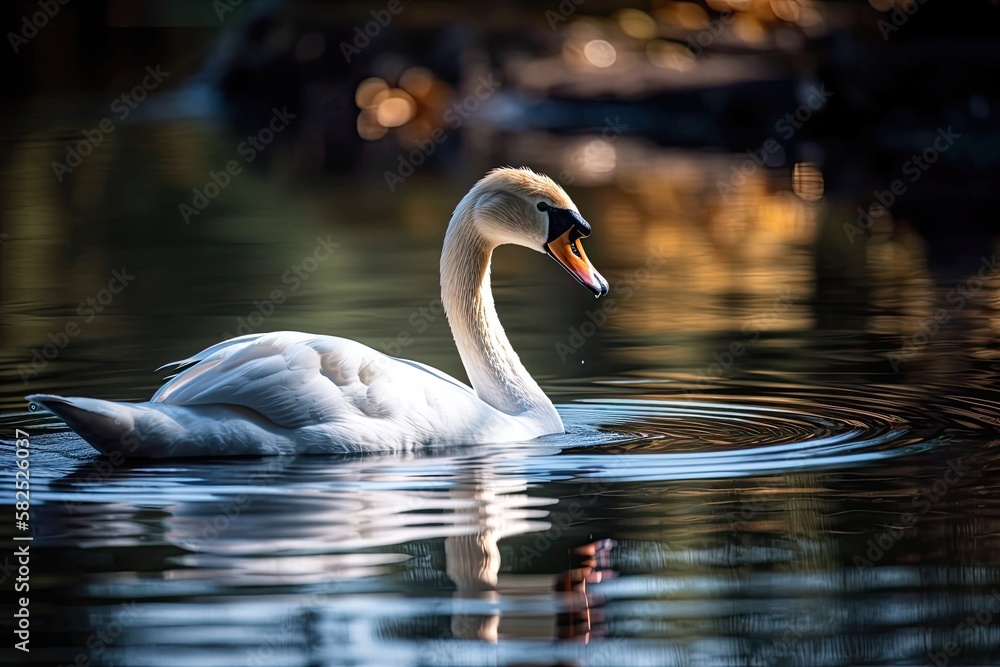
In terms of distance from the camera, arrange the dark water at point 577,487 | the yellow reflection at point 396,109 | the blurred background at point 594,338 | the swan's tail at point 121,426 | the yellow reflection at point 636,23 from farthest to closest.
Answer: the yellow reflection at point 636,23 → the yellow reflection at point 396,109 → the swan's tail at point 121,426 → the blurred background at point 594,338 → the dark water at point 577,487

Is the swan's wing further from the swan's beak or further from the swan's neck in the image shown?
the swan's beak

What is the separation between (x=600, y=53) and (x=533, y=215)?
77.5 ft

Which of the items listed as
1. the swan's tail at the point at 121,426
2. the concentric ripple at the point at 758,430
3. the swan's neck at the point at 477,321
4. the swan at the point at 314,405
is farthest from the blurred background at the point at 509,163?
the swan's tail at the point at 121,426

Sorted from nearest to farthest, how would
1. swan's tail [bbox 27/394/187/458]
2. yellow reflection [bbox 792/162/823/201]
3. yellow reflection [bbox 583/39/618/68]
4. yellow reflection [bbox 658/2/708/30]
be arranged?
swan's tail [bbox 27/394/187/458] → yellow reflection [bbox 792/162/823/201] → yellow reflection [bbox 583/39/618/68] → yellow reflection [bbox 658/2/708/30]

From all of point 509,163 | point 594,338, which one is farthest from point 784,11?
point 594,338

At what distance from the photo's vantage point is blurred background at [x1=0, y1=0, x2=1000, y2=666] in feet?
18.0

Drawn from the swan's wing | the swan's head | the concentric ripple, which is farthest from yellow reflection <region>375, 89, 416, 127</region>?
the swan's wing

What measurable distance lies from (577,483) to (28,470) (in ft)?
7.76

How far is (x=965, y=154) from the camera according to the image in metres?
24.8

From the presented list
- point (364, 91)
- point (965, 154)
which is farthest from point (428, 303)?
point (364, 91)

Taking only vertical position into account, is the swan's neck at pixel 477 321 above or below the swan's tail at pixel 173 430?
above

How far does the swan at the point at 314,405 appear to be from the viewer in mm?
7578

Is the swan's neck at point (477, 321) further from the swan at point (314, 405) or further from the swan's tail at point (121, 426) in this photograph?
the swan's tail at point (121, 426)

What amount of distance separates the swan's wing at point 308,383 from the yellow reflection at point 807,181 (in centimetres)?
1315
